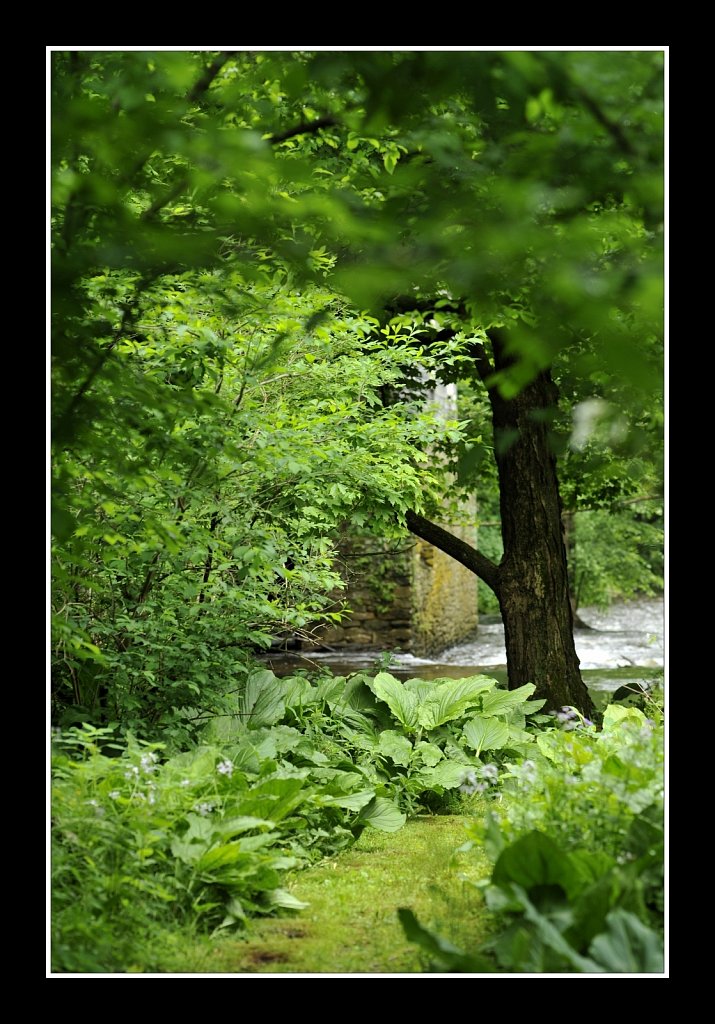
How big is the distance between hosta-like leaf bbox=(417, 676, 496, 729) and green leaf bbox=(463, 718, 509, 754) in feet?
0.40

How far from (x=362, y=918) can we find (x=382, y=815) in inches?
46.6

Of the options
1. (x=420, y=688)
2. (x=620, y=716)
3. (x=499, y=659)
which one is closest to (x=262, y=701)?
(x=420, y=688)

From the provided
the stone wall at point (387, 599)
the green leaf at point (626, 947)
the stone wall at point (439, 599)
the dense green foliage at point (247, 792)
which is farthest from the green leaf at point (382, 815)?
the stone wall at point (387, 599)

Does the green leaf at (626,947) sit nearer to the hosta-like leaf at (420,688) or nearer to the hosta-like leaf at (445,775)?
the hosta-like leaf at (445,775)

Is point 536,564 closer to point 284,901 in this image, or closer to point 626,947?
point 284,901

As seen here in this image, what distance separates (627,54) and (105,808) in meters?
2.87

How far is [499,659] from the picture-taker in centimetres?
1382

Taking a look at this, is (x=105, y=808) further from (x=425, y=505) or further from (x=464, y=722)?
(x=425, y=505)

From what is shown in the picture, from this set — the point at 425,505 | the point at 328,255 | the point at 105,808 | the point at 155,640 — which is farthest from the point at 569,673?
the point at 105,808

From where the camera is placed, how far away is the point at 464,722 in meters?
6.45

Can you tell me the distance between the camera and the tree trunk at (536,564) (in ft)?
24.2

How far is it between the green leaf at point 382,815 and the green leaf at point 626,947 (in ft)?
7.44

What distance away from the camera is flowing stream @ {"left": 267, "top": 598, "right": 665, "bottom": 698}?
36.0 ft

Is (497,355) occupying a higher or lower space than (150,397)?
higher
